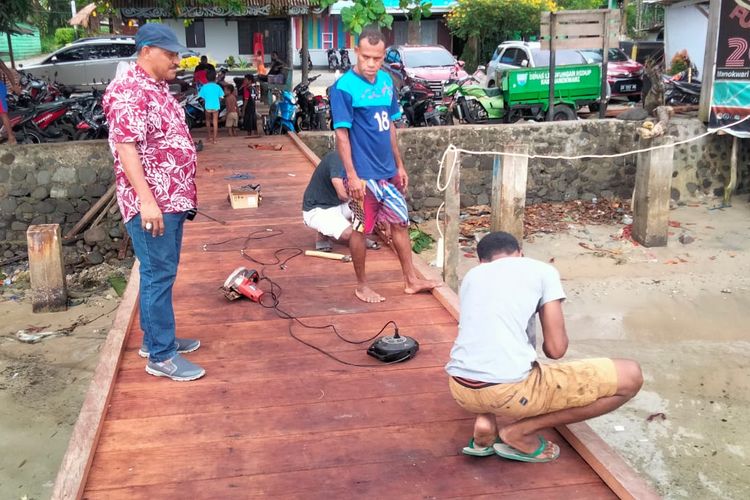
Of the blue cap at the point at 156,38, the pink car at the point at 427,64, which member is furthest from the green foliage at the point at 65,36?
the blue cap at the point at 156,38

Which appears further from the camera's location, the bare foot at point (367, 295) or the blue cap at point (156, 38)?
the bare foot at point (367, 295)

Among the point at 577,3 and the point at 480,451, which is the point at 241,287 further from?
the point at 577,3

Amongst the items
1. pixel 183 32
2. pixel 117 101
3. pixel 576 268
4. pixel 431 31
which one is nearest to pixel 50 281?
pixel 117 101

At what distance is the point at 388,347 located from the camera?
145 inches

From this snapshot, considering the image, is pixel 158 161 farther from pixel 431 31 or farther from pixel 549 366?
pixel 431 31

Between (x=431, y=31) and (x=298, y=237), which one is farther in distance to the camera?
(x=431, y=31)

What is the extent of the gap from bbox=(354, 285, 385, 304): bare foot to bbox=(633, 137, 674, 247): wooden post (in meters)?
5.88

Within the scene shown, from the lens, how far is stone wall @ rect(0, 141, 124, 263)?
10.3 meters

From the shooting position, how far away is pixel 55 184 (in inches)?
414

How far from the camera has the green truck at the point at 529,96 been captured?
44.4 ft

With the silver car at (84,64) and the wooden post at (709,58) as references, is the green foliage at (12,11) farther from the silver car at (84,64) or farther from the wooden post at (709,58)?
the wooden post at (709,58)

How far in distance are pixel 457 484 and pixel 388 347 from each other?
1070 millimetres

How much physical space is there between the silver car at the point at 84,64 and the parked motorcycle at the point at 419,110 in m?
8.08

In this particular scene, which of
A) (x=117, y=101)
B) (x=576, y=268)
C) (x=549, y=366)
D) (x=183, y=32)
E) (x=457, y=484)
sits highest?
(x=183, y=32)
